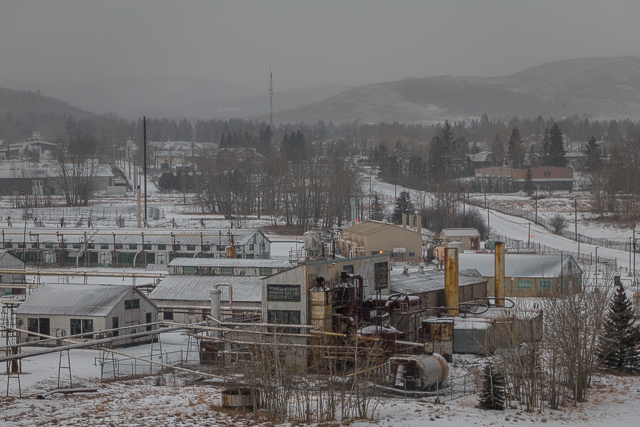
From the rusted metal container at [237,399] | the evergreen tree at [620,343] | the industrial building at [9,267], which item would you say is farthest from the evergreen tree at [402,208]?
the rusted metal container at [237,399]

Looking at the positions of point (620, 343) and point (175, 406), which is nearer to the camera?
point (175, 406)

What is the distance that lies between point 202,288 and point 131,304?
6054mm

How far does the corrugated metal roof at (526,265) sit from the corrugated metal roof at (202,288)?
16.9m

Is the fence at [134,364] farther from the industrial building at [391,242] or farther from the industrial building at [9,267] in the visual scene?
the industrial building at [391,242]

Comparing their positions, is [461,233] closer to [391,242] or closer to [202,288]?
[391,242]

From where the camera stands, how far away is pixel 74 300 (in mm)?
36000

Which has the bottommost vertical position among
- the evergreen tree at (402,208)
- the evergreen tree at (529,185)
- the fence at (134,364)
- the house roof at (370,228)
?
the fence at (134,364)

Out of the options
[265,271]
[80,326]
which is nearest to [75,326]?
[80,326]

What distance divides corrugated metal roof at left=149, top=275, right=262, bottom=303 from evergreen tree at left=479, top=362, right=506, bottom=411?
17.1 meters

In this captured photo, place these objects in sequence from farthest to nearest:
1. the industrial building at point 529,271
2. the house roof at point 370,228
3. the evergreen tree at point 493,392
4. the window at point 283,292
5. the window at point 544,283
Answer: the house roof at point 370,228 < the industrial building at point 529,271 < the window at point 544,283 < the window at point 283,292 < the evergreen tree at point 493,392

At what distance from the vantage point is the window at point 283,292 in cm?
3198

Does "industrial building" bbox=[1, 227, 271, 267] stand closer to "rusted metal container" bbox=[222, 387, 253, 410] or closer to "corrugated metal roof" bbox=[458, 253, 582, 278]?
A: "corrugated metal roof" bbox=[458, 253, 582, 278]

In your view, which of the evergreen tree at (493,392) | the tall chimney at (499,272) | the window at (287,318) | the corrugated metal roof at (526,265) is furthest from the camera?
the corrugated metal roof at (526,265)

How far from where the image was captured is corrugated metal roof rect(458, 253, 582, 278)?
51094 millimetres
